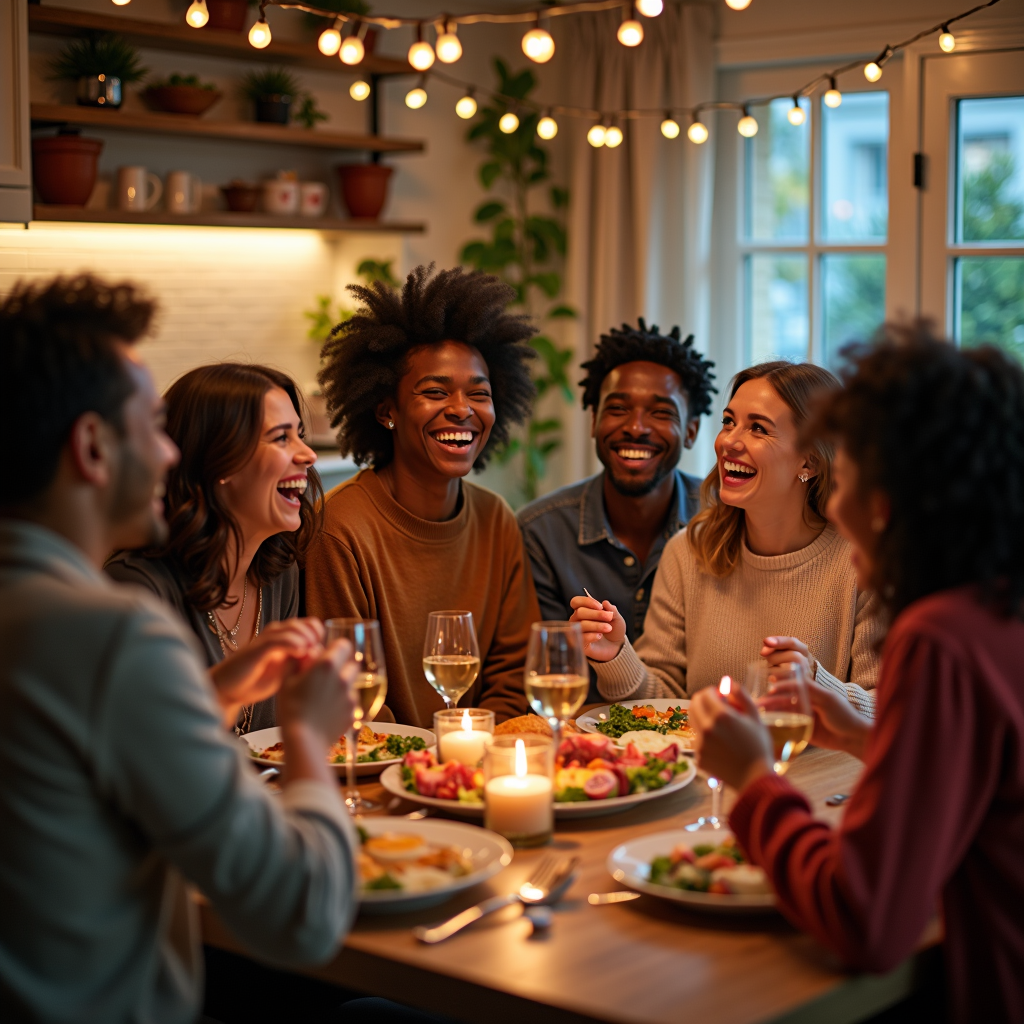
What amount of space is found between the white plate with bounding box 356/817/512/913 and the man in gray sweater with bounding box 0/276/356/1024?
174mm

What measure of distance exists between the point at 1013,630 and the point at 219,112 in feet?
12.4

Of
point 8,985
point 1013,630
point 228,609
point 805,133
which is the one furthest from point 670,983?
point 805,133

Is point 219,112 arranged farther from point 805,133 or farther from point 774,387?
point 774,387

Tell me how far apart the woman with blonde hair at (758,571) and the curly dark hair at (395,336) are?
0.58m

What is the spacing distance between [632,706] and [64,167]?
2.55 m

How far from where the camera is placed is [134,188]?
13.5 feet

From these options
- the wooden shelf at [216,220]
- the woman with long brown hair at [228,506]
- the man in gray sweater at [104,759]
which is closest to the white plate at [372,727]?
the woman with long brown hair at [228,506]

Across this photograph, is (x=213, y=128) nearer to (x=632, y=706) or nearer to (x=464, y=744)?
(x=632, y=706)

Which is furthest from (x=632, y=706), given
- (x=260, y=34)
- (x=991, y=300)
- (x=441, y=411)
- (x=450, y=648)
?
(x=991, y=300)

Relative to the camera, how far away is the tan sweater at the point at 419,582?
272 centimetres

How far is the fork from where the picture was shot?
4.70 feet

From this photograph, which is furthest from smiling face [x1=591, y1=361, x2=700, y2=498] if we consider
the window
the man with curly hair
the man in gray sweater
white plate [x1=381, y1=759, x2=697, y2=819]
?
the man in gray sweater

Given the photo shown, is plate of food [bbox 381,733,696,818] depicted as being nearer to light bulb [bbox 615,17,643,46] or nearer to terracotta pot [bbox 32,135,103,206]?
light bulb [bbox 615,17,643,46]

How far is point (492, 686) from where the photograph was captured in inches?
112
